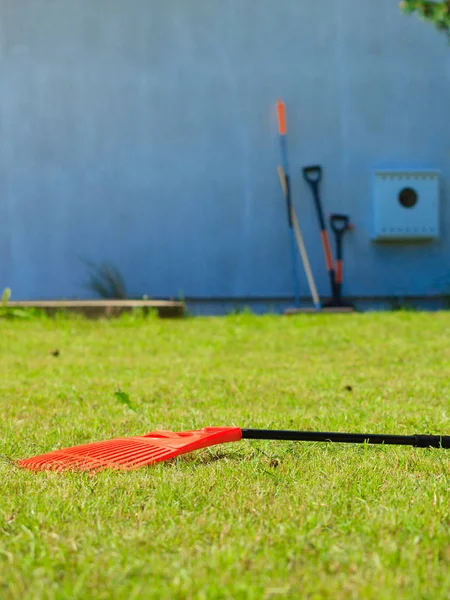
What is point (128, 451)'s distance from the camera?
234cm

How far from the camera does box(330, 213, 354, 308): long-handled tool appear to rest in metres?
8.47

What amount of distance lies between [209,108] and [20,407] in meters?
5.79

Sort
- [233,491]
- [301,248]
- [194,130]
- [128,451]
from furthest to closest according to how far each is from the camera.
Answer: [194,130] → [301,248] → [128,451] → [233,491]

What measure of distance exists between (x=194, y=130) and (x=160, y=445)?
653 cm

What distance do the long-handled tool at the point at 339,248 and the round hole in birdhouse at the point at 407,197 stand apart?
22.8 inches

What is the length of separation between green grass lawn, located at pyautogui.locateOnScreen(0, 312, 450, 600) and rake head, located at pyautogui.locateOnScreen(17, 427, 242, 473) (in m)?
0.04

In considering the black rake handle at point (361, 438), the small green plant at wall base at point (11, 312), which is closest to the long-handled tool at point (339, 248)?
the small green plant at wall base at point (11, 312)

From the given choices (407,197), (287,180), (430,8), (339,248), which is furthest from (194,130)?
(430,8)

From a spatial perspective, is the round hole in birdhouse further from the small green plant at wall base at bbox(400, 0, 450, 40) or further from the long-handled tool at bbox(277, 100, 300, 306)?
the small green plant at wall base at bbox(400, 0, 450, 40)

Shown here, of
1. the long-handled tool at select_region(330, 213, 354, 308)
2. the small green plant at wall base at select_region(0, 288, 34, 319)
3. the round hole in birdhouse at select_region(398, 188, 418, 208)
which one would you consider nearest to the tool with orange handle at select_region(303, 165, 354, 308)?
the long-handled tool at select_region(330, 213, 354, 308)

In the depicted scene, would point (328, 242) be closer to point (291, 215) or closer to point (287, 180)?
point (291, 215)

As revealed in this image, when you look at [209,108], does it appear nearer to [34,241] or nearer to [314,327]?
[34,241]

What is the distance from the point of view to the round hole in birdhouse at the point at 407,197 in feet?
28.4

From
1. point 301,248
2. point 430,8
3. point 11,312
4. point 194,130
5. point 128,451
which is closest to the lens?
point 128,451
